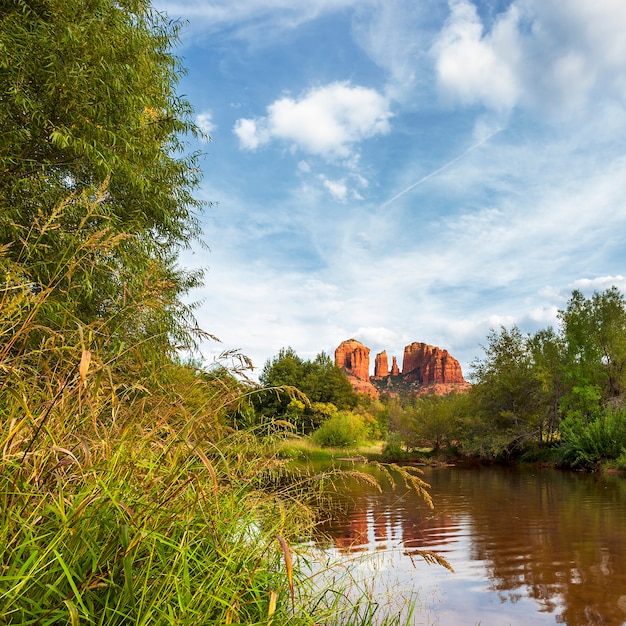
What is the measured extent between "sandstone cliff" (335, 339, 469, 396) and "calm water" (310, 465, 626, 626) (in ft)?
402

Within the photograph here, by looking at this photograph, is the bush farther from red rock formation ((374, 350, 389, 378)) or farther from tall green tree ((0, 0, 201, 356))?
red rock formation ((374, 350, 389, 378))

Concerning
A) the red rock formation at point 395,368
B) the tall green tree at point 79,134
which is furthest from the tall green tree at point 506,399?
the red rock formation at point 395,368

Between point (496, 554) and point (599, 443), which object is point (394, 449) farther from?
point (496, 554)

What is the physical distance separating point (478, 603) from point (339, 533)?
3.44 meters

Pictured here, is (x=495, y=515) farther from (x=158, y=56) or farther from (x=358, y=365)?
(x=358, y=365)

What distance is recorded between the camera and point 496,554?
7.14 m

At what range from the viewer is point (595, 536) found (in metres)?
8.14

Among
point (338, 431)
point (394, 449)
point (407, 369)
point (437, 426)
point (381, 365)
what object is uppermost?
point (381, 365)

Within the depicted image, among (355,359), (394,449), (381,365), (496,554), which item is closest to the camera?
(496,554)

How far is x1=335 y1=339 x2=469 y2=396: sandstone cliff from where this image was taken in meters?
141

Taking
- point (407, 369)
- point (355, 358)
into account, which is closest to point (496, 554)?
point (355, 358)

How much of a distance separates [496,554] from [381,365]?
15696 cm

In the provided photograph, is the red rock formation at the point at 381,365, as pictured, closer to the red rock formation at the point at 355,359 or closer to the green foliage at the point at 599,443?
the red rock formation at the point at 355,359

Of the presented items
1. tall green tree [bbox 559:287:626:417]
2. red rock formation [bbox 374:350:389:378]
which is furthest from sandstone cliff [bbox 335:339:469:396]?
tall green tree [bbox 559:287:626:417]
